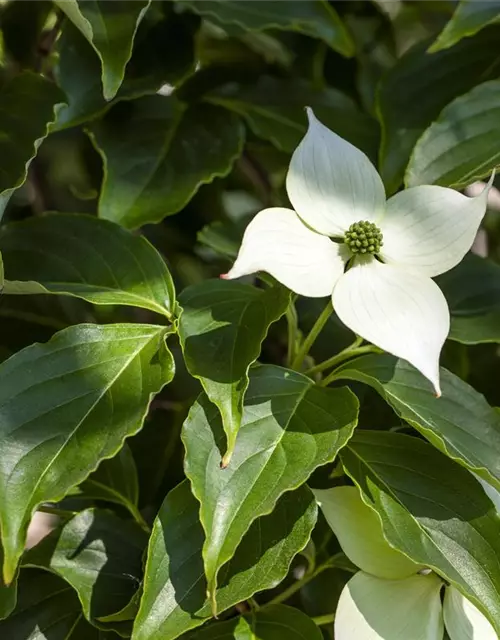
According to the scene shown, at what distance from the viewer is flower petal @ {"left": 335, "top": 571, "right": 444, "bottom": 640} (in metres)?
0.54

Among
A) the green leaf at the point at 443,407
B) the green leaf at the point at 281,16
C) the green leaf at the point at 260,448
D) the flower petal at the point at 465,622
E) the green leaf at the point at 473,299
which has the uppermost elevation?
the green leaf at the point at 281,16

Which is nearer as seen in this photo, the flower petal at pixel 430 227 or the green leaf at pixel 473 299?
the flower petal at pixel 430 227

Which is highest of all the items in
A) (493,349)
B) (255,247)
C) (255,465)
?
(255,247)

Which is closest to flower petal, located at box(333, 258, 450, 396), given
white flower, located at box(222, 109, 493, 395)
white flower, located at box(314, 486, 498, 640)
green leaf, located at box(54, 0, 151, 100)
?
white flower, located at box(222, 109, 493, 395)

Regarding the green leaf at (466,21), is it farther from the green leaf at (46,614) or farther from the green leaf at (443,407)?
the green leaf at (46,614)

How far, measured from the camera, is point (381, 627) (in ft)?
1.78

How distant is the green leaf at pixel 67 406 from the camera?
48 centimetres

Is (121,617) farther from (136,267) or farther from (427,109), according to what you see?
(427,109)

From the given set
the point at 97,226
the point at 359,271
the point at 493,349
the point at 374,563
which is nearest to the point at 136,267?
the point at 97,226

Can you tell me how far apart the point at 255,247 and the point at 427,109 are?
1.08 ft

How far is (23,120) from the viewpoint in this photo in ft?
2.16

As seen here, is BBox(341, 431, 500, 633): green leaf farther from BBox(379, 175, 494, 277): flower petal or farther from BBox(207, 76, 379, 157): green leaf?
BBox(207, 76, 379, 157): green leaf

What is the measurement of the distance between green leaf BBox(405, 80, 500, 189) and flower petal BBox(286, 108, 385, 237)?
0.24 ft

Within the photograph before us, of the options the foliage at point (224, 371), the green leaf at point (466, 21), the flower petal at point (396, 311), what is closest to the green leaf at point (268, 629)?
the foliage at point (224, 371)
